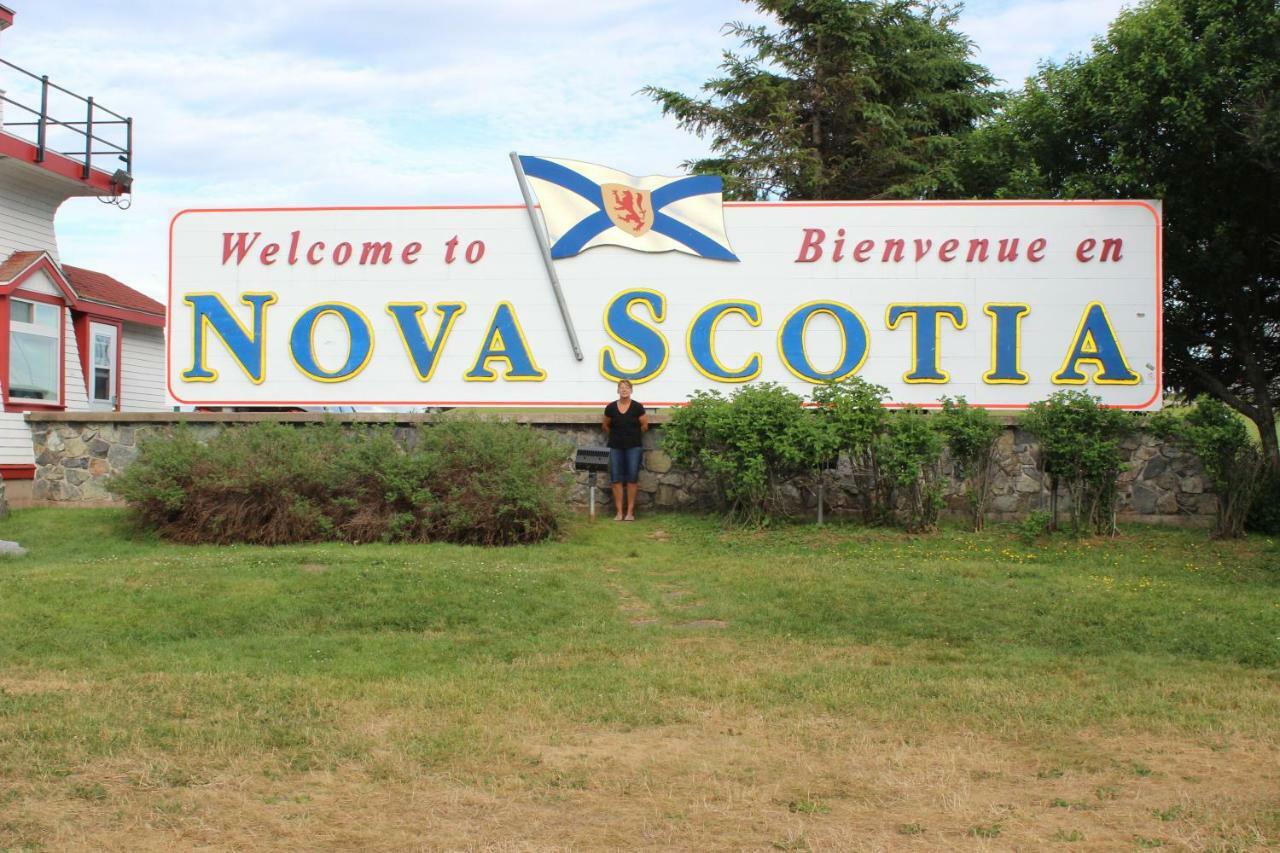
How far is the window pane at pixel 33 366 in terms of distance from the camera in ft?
61.5

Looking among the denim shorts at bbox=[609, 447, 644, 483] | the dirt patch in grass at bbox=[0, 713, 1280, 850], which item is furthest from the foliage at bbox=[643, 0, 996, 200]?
the dirt patch in grass at bbox=[0, 713, 1280, 850]

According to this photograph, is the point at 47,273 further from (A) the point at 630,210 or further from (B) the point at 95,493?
(A) the point at 630,210

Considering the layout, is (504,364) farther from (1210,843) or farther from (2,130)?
(1210,843)

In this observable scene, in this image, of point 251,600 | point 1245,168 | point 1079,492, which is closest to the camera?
point 251,600

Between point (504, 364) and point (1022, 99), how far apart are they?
9.27m

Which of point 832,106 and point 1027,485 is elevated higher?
point 832,106

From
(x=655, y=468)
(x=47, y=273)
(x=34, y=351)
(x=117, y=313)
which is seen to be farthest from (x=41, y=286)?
(x=655, y=468)

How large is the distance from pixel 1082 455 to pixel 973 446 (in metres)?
1.29

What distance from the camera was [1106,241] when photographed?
1725 cm

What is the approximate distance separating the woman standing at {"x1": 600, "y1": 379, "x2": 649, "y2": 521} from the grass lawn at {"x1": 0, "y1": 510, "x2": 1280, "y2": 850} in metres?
3.13

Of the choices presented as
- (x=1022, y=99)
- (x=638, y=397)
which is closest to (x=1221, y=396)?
(x=1022, y=99)

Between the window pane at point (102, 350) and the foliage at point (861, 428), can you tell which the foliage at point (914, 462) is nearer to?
the foliage at point (861, 428)

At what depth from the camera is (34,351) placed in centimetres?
1927

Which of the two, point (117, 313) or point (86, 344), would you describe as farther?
point (117, 313)
